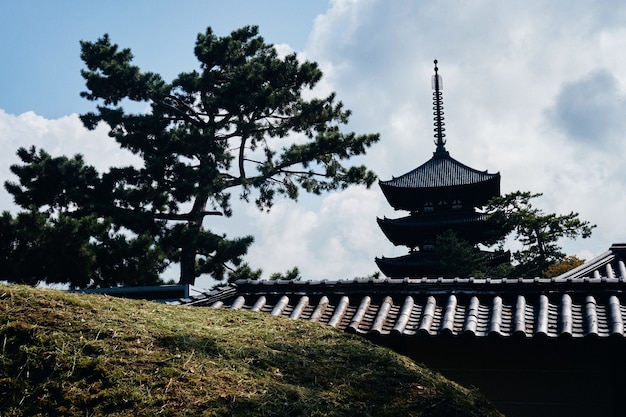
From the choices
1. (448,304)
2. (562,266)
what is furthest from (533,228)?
(448,304)

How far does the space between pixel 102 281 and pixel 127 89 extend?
8.40 m

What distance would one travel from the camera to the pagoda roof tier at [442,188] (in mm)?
26109

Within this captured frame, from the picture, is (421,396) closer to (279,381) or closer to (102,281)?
(279,381)

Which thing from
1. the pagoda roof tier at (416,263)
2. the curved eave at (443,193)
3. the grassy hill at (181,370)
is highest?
the curved eave at (443,193)

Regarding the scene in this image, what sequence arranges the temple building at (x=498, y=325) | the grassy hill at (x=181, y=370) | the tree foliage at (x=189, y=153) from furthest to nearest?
the tree foliage at (x=189, y=153)
the temple building at (x=498, y=325)
the grassy hill at (x=181, y=370)

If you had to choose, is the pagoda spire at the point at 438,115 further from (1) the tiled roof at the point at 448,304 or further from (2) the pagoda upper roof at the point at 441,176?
(1) the tiled roof at the point at 448,304

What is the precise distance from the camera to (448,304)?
22.5ft

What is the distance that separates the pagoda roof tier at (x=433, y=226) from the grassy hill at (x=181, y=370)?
69.2ft

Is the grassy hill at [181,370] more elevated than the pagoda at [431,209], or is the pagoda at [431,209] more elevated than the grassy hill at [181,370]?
the pagoda at [431,209]

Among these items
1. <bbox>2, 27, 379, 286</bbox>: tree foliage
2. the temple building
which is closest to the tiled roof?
the temple building

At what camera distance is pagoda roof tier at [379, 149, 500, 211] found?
2611 cm

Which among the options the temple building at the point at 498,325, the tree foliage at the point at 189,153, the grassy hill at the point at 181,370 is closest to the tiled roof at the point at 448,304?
the temple building at the point at 498,325

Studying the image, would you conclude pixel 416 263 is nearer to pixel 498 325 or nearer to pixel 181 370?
pixel 498 325

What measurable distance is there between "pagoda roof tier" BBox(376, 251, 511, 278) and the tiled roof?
55.1 ft
